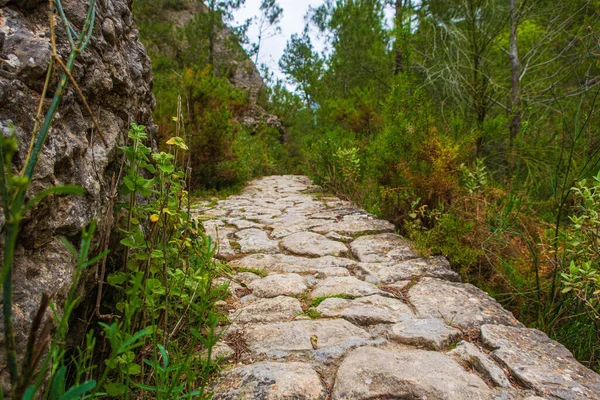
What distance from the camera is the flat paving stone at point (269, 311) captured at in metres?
1.90

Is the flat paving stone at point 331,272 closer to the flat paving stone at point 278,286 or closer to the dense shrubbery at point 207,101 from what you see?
the flat paving stone at point 278,286

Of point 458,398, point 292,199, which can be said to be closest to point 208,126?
point 292,199

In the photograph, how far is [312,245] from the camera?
319cm

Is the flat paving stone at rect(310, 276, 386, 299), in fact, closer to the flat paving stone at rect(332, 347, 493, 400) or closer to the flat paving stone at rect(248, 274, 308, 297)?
the flat paving stone at rect(248, 274, 308, 297)

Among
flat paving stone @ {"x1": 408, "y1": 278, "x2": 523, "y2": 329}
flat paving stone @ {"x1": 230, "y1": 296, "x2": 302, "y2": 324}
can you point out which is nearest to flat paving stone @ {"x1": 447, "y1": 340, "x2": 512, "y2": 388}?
flat paving stone @ {"x1": 408, "y1": 278, "x2": 523, "y2": 329}

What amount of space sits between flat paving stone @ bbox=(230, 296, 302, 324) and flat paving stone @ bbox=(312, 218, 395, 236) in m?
1.56

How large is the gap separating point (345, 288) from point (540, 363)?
3.45ft

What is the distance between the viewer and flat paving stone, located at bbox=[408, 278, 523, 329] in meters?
1.91

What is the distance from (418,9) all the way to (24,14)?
750 cm

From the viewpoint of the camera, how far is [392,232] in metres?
3.53

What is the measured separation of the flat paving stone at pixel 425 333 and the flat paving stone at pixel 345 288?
15.4 inches

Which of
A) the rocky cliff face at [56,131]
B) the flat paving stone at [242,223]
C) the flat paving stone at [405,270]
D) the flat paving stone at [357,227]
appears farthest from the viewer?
the flat paving stone at [242,223]

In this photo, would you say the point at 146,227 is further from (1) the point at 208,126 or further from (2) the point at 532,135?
(2) the point at 532,135

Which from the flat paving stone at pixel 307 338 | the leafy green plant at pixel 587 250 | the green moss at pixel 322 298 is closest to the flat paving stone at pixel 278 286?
the green moss at pixel 322 298
